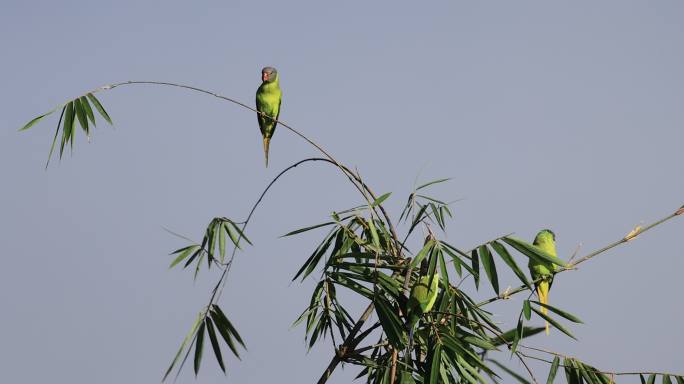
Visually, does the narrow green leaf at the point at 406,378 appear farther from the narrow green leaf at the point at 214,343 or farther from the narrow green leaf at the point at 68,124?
the narrow green leaf at the point at 68,124

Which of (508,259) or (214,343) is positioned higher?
(508,259)

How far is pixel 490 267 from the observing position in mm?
4105

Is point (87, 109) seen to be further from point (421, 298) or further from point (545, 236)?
point (545, 236)

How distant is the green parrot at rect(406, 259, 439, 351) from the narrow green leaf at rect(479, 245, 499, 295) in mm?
225

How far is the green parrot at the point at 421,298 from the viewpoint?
4.07 metres

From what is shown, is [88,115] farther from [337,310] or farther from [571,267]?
[571,267]

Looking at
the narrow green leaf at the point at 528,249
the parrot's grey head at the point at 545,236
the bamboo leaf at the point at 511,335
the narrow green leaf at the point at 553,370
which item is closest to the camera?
the narrow green leaf at the point at 528,249

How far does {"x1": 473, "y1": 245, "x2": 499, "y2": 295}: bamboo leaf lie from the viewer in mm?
4102

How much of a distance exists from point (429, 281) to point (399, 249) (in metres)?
0.66

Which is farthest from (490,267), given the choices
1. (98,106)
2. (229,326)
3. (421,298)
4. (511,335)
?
(98,106)

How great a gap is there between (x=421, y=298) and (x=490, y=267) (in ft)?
1.15

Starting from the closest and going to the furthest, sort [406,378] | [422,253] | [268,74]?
1. [422,253]
2. [406,378]
3. [268,74]

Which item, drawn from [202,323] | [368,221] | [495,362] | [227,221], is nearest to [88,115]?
[227,221]

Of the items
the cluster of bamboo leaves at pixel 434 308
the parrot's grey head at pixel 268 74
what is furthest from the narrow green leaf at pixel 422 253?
the parrot's grey head at pixel 268 74
